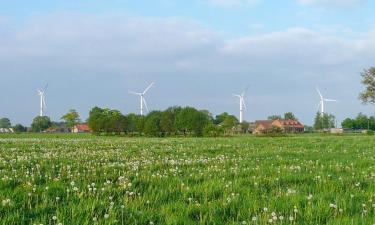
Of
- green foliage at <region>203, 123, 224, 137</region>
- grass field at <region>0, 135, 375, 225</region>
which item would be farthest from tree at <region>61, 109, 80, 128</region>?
grass field at <region>0, 135, 375, 225</region>

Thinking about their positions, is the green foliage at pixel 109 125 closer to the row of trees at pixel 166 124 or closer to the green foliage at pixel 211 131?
the row of trees at pixel 166 124

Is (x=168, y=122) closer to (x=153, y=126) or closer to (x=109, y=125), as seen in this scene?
(x=153, y=126)

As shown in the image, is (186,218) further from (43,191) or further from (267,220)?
(43,191)

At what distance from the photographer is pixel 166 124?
408 ft

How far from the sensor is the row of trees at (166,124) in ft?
394

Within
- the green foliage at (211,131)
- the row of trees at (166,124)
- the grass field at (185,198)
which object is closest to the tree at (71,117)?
the row of trees at (166,124)

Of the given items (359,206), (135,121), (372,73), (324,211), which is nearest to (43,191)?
(324,211)

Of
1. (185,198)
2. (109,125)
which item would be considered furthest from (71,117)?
(185,198)

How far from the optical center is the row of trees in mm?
120062

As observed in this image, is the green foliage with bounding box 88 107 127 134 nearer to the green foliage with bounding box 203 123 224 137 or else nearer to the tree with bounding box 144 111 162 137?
the tree with bounding box 144 111 162 137

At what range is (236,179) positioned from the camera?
9.96 meters

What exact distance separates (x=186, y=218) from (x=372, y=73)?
265 ft

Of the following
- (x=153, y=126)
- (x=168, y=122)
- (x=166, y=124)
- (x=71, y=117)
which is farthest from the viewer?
(x=71, y=117)

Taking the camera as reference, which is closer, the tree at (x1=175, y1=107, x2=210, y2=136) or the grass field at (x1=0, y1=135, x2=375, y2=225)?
the grass field at (x1=0, y1=135, x2=375, y2=225)
